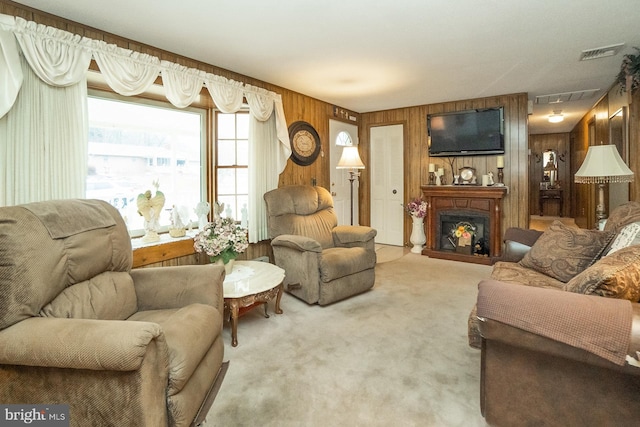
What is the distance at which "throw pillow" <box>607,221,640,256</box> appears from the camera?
1.76m

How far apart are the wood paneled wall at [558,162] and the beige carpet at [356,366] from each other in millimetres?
7432

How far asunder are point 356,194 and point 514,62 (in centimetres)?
308

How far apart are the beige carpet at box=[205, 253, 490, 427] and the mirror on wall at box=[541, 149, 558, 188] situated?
748 cm

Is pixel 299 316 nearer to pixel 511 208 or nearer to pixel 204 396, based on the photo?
pixel 204 396

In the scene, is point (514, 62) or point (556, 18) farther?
point (514, 62)

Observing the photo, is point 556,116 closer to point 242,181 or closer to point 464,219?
point 464,219

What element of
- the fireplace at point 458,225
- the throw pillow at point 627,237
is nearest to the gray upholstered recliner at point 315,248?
the throw pillow at point 627,237

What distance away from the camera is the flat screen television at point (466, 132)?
473cm

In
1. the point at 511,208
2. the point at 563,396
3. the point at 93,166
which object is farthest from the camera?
the point at 511,208

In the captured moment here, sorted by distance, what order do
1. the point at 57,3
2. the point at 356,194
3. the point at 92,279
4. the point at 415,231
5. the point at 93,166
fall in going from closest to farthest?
the point at 92,279 < the point at 57,3 < the point at 93,166 < the point at 415,231 < the point at 356,194

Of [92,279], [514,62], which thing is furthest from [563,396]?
[514,62]

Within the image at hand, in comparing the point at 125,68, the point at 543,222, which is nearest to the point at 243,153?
the point at 125,68

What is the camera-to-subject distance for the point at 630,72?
10.9 feet

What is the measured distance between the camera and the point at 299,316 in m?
2.90
